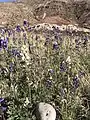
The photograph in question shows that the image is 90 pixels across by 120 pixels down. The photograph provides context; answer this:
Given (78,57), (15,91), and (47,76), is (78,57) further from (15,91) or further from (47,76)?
(15,91)

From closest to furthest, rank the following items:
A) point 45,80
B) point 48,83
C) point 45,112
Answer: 1. point 45,112
2. point 48,83
3. point 45,80

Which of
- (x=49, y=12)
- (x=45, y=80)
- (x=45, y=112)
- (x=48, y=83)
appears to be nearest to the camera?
(x=45, y=112)

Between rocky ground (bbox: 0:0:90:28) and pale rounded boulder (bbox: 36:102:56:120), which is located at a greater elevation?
rocky ground (bbox: 0:0:90:28)

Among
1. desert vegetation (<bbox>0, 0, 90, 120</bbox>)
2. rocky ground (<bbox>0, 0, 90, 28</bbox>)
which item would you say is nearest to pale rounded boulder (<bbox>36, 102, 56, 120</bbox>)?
desert vegetation (<bbox>0, 0, 90, 120</bbox>)

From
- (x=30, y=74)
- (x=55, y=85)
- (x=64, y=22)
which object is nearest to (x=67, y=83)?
(x=55, y=85)

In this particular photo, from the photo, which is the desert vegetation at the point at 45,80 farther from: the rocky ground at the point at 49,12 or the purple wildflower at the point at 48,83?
the rocky ground at the point at 49,12

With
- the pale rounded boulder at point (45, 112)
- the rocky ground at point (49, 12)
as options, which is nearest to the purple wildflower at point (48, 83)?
the pale rounded boulder at point (45, 112)

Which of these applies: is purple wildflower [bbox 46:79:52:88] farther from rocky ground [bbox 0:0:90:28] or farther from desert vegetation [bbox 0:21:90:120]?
rocky ground [bbox 0:0:90:28]

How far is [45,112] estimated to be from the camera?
4.23 m

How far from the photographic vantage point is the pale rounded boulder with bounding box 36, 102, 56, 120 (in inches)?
164

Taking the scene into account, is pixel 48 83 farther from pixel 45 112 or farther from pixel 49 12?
pixel 49 12

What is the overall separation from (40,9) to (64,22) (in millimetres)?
2106

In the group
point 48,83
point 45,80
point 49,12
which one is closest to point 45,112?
point 48,83

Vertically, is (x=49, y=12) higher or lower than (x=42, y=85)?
higher
